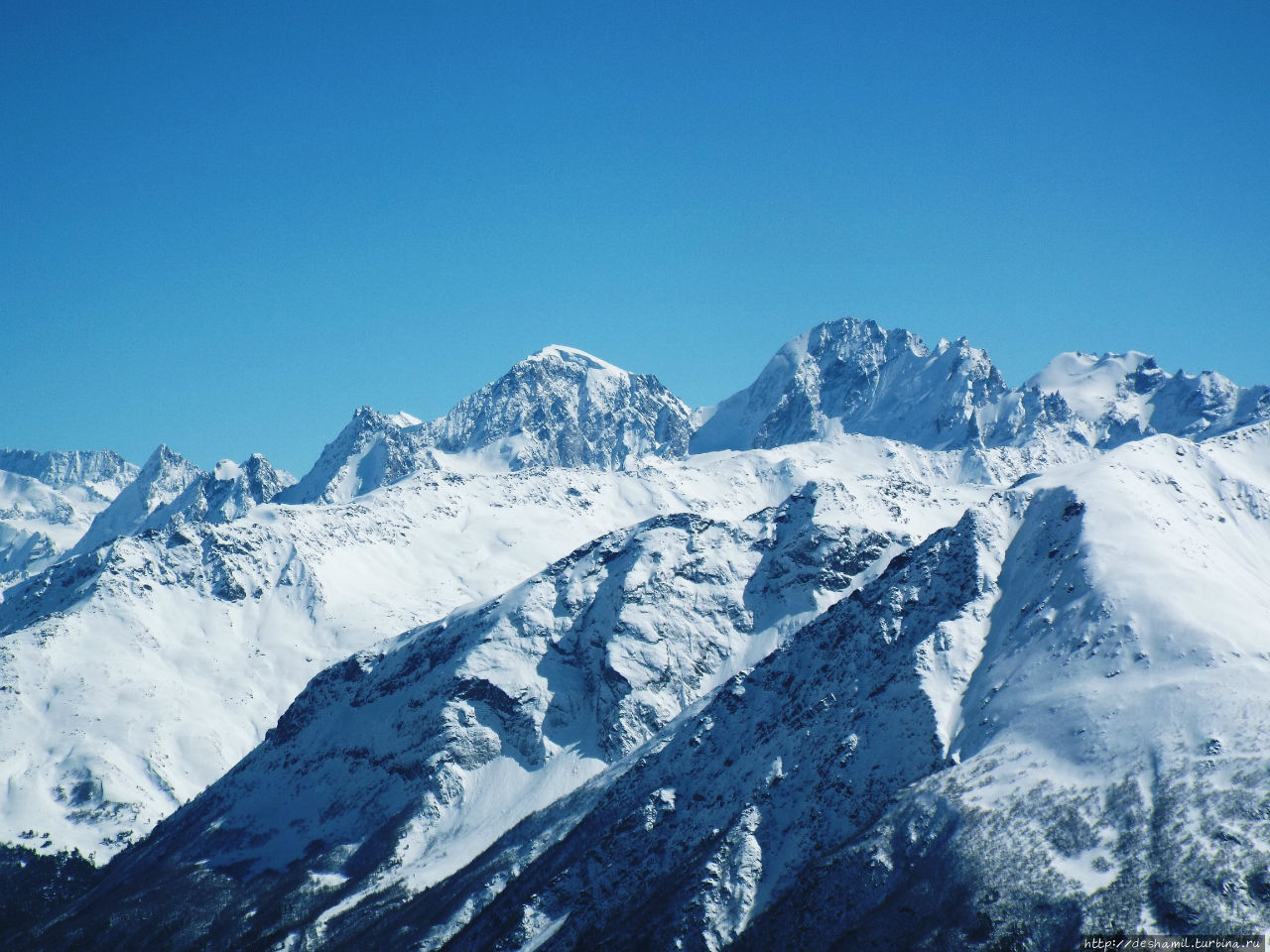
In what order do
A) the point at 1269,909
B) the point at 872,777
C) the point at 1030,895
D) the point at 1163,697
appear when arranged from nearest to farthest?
the point at 1269,909 → the point at 1030,895 → the point at 1163,697 → the point at 872,777

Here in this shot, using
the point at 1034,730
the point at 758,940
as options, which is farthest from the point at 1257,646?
the point at 758,940

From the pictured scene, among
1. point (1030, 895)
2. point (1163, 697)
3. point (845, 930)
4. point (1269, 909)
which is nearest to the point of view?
point (1269, 909)

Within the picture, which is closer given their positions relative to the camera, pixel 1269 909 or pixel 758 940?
pixel 1269 909

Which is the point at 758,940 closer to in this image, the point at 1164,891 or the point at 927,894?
the point at 927,894

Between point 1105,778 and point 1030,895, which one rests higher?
point 1105,778

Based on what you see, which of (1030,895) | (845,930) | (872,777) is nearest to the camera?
(1030,895)

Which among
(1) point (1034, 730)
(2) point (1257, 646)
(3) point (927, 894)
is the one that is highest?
(2) point (1257, 646)

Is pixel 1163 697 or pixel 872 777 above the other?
pixel 1163 697

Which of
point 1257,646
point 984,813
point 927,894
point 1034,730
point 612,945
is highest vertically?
point 1257,646

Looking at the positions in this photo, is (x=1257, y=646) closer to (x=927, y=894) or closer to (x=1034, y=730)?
(x=1034, y=730)

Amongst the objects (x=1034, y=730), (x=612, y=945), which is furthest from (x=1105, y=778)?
(x=612, y=945)
